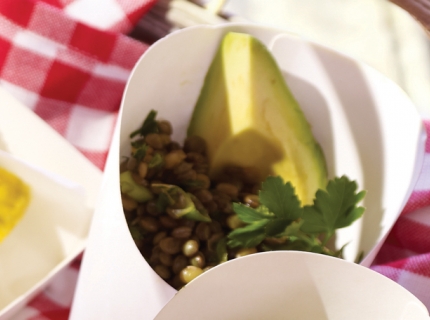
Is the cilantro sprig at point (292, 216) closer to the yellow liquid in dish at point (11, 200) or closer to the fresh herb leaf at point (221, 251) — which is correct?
the fresh herb leaf at point (221, 251)

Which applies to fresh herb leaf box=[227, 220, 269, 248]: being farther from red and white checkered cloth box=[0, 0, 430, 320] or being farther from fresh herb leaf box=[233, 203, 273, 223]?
red and white checkered cloth box=[0, 0, 430, 320]

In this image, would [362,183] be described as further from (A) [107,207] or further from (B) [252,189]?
(A) [107,207]

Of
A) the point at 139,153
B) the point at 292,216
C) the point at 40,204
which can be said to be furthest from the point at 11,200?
the point at 292,216

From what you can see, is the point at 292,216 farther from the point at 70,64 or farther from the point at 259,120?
the point at 70,64

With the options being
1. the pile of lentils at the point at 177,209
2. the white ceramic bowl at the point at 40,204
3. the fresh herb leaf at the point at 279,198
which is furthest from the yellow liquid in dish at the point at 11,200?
the fresh herb leaf at the point at 279,198

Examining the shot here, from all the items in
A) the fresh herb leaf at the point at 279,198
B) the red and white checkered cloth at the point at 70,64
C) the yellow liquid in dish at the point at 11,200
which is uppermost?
the fresh herb leaf at the point at 279,198

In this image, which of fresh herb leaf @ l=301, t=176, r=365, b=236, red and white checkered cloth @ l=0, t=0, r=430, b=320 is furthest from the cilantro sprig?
red and white checkered cloth @ l=0, t=0, r=430, b=320
